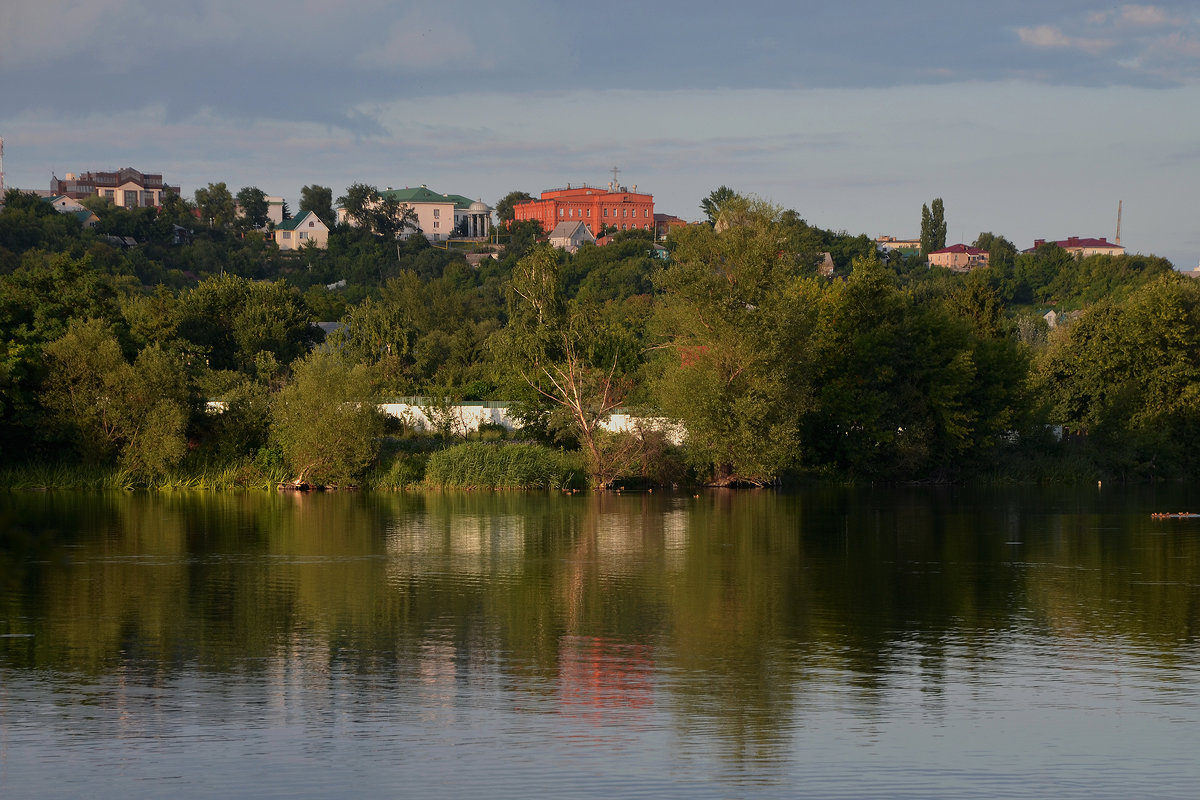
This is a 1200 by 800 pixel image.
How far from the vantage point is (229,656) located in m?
18.6

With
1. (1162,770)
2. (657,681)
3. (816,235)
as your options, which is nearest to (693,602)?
(657,681)

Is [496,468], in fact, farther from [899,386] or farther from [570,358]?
[899,386]

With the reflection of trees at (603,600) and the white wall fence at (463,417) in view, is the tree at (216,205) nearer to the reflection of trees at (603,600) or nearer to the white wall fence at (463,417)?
the white wall fence at (463,417)

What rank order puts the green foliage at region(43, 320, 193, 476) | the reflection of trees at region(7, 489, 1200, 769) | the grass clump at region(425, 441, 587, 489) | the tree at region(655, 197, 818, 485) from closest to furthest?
the reflection of trees at region(7, 489, 1200, 769), the green foliage at region(43, 320, 193, 476), the tree at region(655, 197, 818, 485), the grass clump at region(425, 441, 587, 489)

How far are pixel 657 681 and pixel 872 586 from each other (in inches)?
424

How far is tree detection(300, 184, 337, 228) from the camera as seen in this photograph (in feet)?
618

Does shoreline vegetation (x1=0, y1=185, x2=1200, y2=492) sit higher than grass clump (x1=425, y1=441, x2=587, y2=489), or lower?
higher

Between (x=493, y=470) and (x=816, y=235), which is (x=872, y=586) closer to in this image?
(x=493, y=470)

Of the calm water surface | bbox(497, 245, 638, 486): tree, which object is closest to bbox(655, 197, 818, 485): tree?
bbox(497, 245, 638, 486): tree

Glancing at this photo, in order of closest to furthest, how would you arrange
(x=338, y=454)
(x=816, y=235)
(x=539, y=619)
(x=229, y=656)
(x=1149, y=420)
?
(x=229, y=656) → (x=539, y=619) → (x=338, y=454) → (x=1149, y=420) → (x=816, y=235)

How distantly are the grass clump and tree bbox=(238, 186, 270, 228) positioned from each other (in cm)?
14601

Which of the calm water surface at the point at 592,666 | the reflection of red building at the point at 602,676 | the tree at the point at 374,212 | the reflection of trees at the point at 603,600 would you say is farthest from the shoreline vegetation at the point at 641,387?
the tree at the point at 374,212

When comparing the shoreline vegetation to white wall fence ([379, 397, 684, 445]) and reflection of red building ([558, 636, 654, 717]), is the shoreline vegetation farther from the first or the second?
reflection of red building ([558, 636, 654, 717])

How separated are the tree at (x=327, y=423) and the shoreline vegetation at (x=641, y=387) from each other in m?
0.11
